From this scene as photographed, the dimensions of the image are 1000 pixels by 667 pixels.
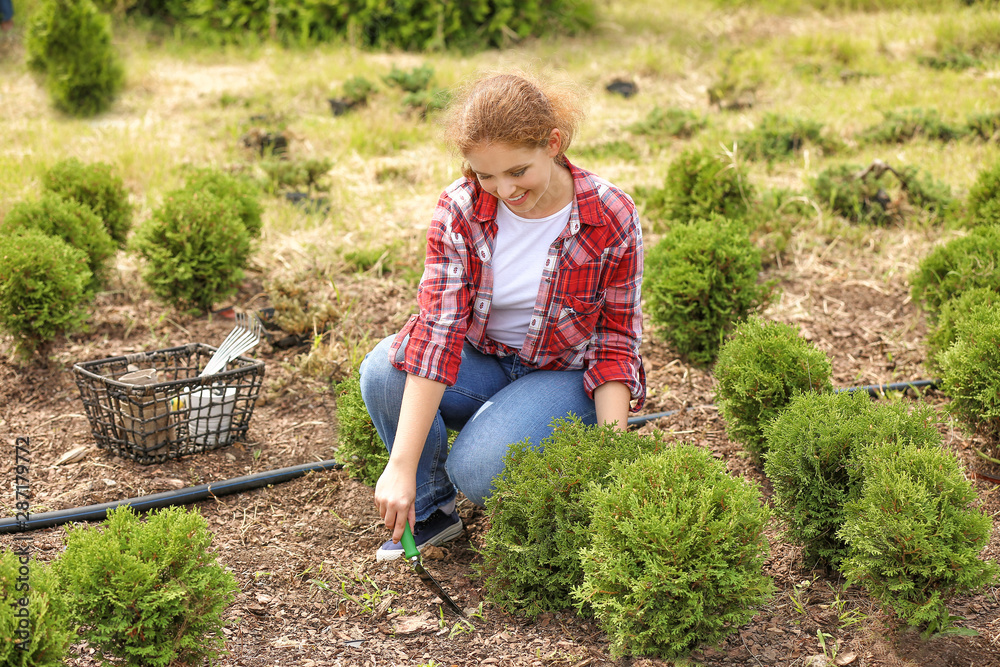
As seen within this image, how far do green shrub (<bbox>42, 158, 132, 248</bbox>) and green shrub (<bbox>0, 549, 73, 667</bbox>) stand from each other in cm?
285

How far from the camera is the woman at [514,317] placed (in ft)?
7.20

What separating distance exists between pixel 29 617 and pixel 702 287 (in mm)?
2657

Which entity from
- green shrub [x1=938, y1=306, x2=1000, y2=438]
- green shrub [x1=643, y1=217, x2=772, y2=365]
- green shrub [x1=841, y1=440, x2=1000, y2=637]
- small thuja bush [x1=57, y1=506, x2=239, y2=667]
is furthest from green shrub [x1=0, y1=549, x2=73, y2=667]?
green shrub [x1=938, y1=306, x2=1000, y2=438]

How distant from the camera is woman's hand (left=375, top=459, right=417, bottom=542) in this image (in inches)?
81.4

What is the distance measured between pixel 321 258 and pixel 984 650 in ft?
11.2

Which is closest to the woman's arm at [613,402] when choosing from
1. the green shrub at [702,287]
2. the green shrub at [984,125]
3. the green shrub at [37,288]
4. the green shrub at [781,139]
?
the green shrub at [702,287]

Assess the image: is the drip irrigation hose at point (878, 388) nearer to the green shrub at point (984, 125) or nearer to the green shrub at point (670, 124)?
the green shrub at point (984, 125)

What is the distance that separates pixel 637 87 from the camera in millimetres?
7883

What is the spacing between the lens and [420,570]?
2.22 m

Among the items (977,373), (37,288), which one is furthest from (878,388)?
(37,288)

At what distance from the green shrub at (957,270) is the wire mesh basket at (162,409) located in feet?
9.46

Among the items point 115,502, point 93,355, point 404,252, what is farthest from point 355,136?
point 115,502

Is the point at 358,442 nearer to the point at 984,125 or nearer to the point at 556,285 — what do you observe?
the point at 556,285

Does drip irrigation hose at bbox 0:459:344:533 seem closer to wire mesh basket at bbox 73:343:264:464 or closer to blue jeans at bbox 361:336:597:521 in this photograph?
wire mesh basket at bbox 73:343:264:464
